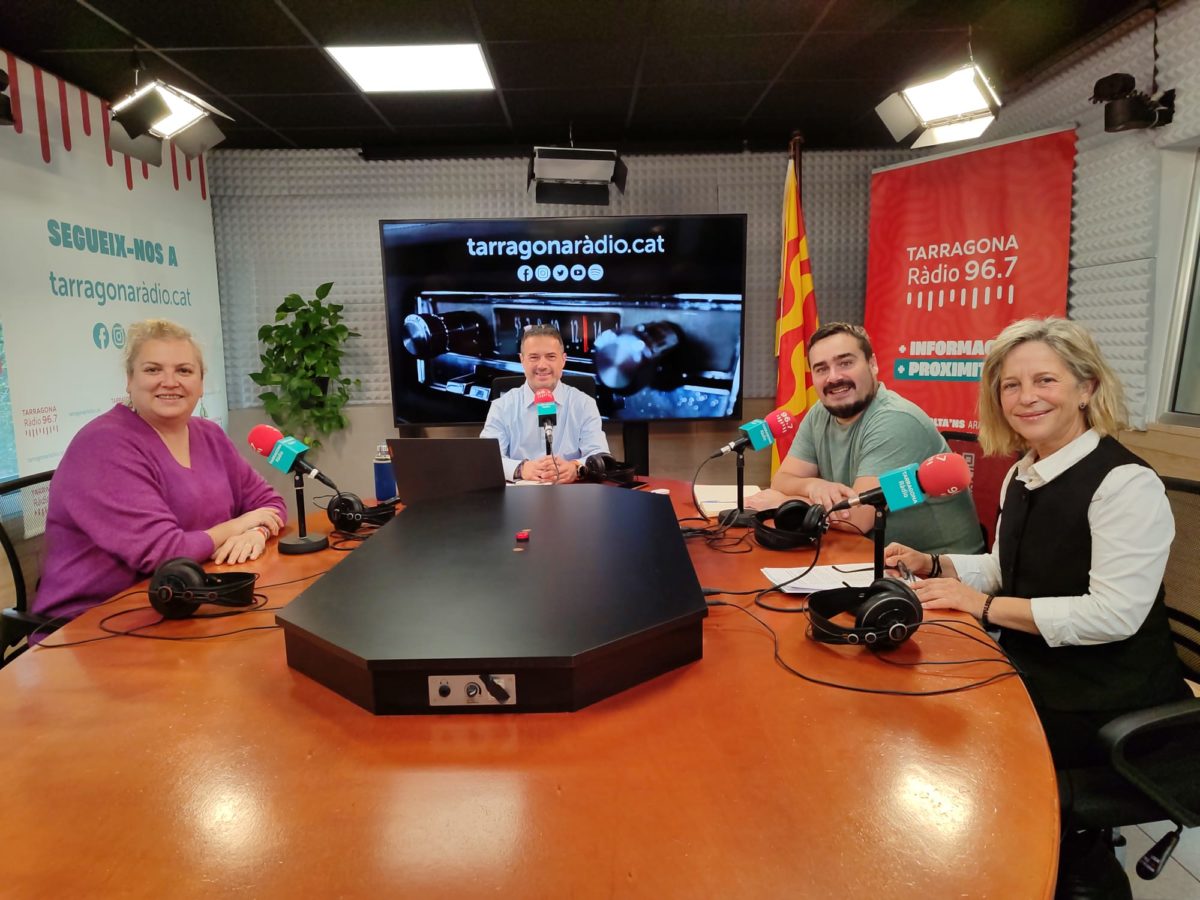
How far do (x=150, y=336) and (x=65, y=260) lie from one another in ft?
5.89

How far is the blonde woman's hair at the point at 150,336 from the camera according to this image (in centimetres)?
205

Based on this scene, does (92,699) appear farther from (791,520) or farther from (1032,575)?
(1032,575)

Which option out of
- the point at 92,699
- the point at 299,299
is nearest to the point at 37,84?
the point at 299,299

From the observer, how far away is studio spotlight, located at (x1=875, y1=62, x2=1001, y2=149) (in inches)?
128

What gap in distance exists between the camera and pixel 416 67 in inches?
136

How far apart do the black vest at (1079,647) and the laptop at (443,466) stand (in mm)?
1461

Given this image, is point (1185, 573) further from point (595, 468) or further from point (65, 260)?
point (65, 260)

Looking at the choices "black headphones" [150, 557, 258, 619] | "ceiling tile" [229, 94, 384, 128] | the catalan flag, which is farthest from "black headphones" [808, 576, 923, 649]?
"ceiling tile" [229, 94, 384, 128]

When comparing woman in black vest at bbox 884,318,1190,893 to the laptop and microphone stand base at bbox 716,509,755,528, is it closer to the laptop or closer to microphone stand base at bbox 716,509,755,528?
microphone stand base at bbox 716,509,755,528

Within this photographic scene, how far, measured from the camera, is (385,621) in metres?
1.10

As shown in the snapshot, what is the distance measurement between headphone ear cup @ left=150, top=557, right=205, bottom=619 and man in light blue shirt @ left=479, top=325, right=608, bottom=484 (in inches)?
72.9

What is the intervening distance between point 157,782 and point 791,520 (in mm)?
1496

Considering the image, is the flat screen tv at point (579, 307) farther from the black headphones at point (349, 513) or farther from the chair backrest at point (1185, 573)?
the chair backrest at point (1185, 573)

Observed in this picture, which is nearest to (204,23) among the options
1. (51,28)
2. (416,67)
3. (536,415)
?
(51,28)
